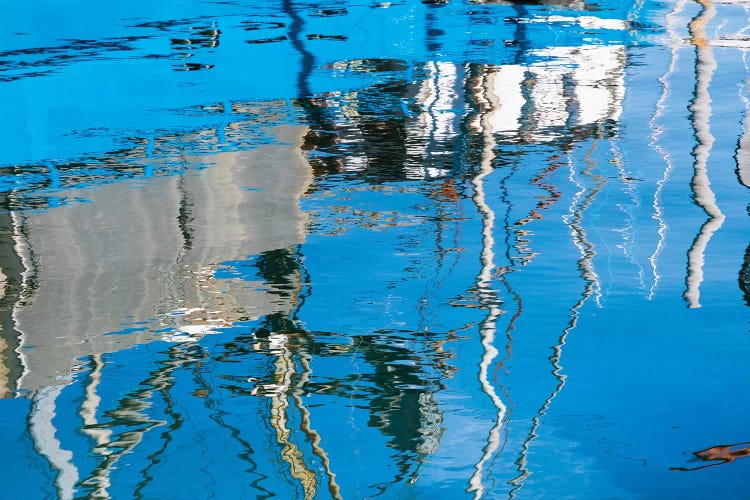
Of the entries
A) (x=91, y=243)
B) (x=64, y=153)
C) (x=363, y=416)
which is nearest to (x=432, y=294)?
(x=363, y=416)

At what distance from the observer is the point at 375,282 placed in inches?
129

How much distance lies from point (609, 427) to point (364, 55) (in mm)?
5405

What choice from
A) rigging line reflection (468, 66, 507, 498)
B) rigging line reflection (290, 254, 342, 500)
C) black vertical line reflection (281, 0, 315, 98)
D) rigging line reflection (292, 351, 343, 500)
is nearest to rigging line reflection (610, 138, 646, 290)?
rigging line reflection (468, 66, 507, 498)

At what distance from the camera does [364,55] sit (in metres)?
7.42

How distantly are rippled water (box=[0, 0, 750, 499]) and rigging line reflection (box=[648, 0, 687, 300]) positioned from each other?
21 millimetres

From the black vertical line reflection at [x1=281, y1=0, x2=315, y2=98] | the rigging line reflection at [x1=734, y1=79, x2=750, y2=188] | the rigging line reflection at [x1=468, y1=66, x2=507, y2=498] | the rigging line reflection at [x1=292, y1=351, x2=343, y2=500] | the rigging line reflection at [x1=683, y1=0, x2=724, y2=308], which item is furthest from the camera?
the black vertical line reflection at [x1=281, y1=0, x2=315, y2=98]

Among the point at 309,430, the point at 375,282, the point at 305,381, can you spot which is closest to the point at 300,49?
the point at 375,282

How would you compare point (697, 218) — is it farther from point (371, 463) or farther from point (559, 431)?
point (371, 463)

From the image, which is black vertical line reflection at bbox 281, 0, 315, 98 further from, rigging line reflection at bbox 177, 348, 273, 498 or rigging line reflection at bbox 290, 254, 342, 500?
rigging line reflection at bbox 177, 348, 273, 498

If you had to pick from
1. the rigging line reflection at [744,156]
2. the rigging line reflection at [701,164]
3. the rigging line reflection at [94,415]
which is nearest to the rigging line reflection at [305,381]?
the rigging line reflection at [94,415]

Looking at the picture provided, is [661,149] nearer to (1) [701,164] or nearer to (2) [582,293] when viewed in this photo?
(1) [701,164]

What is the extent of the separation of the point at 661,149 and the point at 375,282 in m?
2.08

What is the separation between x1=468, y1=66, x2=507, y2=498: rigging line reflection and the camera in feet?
7.25

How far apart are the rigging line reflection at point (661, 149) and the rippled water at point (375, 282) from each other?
0.07 ft
